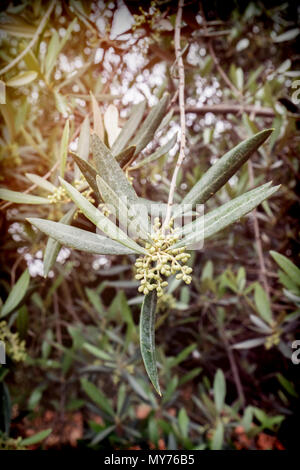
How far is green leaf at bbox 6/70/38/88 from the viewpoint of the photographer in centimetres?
91

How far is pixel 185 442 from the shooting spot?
61.7 inches

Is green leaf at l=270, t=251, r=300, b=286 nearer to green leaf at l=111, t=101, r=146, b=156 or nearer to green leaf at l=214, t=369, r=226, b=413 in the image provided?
green leaf at l=111, t=101, r=146, b=156

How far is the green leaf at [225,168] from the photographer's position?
1.84 ft

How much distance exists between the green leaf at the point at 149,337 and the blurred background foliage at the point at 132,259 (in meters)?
0.33

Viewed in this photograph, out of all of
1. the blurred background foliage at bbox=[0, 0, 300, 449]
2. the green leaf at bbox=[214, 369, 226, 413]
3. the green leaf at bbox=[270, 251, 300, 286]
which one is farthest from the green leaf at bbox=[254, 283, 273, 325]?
the green leaf at bbox=[214, 369, 226, 413]

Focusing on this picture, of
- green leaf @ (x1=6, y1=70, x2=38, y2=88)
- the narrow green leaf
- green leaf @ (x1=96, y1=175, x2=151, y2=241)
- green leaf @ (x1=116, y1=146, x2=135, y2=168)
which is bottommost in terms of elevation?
green leaf @ (x1=96, y1=175, x2=151, y2=241)

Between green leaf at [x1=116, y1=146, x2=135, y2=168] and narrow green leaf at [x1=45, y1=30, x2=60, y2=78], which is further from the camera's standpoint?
narrow green leaf at [x1=45, y1=30, x2=60, y2=78]

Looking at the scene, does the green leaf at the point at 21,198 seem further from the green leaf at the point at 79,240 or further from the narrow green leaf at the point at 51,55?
the narrow green leaf at the point at 51,55

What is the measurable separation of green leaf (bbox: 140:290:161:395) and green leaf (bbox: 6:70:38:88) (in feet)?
2.50

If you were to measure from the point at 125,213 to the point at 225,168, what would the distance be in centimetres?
21

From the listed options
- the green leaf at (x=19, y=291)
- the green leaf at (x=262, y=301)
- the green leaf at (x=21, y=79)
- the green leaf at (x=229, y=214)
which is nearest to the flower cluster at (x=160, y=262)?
the green leaf at (x=229, y=214)

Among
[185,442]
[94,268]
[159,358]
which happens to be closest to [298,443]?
[185,442]

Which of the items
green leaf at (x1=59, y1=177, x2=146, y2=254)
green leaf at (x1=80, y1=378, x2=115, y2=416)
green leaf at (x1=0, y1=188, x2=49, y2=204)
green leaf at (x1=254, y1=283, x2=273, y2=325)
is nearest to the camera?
green leaf at (x1=59, y1=177, x2=146, y2=254)

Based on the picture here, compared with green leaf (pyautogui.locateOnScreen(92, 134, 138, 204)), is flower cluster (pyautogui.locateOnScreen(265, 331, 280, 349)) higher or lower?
lower
